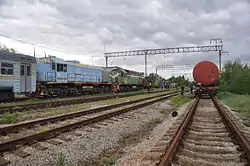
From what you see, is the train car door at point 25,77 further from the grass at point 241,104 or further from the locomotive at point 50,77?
the grass at point 241,104

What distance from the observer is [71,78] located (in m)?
25.1

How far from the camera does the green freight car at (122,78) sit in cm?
3557

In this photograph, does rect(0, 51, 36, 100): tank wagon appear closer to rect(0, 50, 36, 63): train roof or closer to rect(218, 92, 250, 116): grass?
rect(0, 50, 36, 63): train roof

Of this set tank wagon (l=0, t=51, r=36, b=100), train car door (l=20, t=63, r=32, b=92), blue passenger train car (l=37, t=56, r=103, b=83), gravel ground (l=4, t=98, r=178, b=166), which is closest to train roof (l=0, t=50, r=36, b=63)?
tank wagon (l=0, t=51, r=36, b=100)

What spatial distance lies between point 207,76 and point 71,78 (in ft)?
43.0

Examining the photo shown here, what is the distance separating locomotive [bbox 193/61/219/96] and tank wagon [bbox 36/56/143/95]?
1184 cm

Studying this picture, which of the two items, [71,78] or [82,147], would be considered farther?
[71,78]

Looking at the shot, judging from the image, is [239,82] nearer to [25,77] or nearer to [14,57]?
[25,77]

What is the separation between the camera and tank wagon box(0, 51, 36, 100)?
15266 millimetres

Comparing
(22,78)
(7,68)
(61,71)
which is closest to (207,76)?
(61,71)

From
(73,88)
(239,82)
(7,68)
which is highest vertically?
(7,68)

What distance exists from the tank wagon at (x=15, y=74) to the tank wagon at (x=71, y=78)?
2.78m

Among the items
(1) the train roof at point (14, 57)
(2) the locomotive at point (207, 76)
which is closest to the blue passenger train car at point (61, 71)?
(1) the train roof at point (14, 57)

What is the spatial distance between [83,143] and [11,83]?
10.9 m
